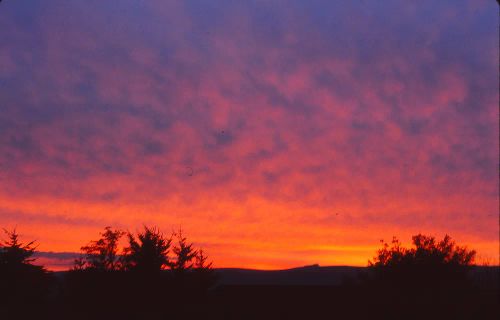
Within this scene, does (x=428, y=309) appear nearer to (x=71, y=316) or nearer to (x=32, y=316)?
(x=71, y=316)

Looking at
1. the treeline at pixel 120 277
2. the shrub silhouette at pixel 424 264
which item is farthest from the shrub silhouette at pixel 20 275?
the shrub silhouette at pixel 424 264

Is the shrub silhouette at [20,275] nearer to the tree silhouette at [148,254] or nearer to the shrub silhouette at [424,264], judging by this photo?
the tree silhouette at [148,254]

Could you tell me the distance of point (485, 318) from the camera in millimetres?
19688

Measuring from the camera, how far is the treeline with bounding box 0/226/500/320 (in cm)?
2259

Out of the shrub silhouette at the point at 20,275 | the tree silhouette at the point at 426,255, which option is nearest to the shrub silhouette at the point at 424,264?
the tree silhouette at the point at 426,255

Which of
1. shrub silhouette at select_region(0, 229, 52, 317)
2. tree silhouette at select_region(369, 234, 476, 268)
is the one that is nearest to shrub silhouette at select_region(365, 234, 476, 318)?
tree silhouette at select_region(369, 234, 476, 268)

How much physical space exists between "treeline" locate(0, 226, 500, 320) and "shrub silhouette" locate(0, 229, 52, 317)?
0.28 ft

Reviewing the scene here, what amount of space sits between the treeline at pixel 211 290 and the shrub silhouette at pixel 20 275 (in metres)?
0.09

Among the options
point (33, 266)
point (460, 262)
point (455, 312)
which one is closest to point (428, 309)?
point (455, 312)

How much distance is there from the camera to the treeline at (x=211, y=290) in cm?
2259

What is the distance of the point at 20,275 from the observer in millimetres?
48438

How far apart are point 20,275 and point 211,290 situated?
18468 millimetres

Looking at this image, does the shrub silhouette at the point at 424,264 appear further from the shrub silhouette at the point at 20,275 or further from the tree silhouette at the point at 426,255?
the shrub silhouette at the point at 20,275

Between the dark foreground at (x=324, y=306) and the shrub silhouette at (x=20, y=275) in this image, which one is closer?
the dark foreground at (x=324, y=306)
